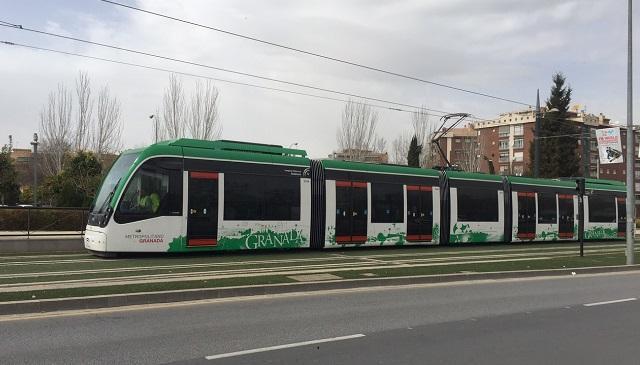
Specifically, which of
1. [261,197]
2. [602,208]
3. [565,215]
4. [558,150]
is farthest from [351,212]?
[558,150]

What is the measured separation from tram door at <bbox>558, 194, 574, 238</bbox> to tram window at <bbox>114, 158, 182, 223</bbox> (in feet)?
68.6

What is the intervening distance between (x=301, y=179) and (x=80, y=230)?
10129 mm

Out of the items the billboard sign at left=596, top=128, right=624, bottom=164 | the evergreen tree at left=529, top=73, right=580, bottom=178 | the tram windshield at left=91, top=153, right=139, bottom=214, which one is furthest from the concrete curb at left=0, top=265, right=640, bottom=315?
the evergreen tree at left=529, top=73, right=580, bottom=178

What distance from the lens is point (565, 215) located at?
29969mm

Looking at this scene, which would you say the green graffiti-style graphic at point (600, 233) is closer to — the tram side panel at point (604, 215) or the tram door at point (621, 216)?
the tram side panel at point (604, 215)

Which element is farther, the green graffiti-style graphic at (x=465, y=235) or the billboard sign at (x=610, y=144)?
the green graffiti-style graphic at (x=465, y=235)

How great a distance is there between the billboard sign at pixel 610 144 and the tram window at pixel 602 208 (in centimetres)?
826

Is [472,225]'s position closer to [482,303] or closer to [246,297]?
[482,303]

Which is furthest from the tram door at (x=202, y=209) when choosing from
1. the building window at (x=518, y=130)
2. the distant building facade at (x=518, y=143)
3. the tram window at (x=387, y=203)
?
the building window at (x=518, y=130)

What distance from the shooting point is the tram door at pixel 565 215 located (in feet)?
97.3

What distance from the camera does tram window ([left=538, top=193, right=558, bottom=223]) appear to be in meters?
28.7

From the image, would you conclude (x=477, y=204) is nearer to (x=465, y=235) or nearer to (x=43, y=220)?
(x=465, y=235)

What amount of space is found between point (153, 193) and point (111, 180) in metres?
1.46

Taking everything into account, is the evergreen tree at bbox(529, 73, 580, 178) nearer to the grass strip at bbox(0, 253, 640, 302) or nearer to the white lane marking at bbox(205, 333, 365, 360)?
the grass strip at bbox(0, 253, 640, 302)
